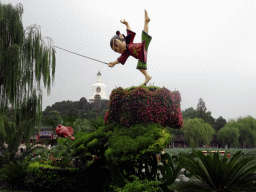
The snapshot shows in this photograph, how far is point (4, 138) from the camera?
846cm

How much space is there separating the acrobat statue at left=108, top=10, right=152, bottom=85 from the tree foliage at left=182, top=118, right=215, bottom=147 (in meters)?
22.6

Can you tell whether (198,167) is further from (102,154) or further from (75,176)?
(75,176)

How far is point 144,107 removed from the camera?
5.46 meters

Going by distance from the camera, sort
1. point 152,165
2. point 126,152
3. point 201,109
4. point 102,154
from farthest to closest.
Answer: point 201,109, point 102,154, point 152,165, point 126,152

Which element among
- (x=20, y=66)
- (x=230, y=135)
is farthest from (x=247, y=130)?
(x=20, y=66)

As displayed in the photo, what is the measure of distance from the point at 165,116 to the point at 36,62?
836 cm

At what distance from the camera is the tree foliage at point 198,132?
90.5 feet

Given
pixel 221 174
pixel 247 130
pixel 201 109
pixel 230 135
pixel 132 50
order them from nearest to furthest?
1. pixel 221 174
2. pixel 132 50
3. pixel 230 135
4. pixel 247 130
5. pixel 201 109

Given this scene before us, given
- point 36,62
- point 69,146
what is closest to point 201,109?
point 36,62

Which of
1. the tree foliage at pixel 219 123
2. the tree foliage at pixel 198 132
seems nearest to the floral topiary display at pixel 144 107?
the tree foliage at pixel 198 132

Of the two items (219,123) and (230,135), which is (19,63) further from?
(219,123)

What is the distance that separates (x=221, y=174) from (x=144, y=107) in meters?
2.03

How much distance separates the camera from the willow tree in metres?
11.2

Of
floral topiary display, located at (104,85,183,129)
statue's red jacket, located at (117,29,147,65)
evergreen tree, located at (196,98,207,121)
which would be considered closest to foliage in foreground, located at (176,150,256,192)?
floral topiary display, located at (104,85,183,129)
